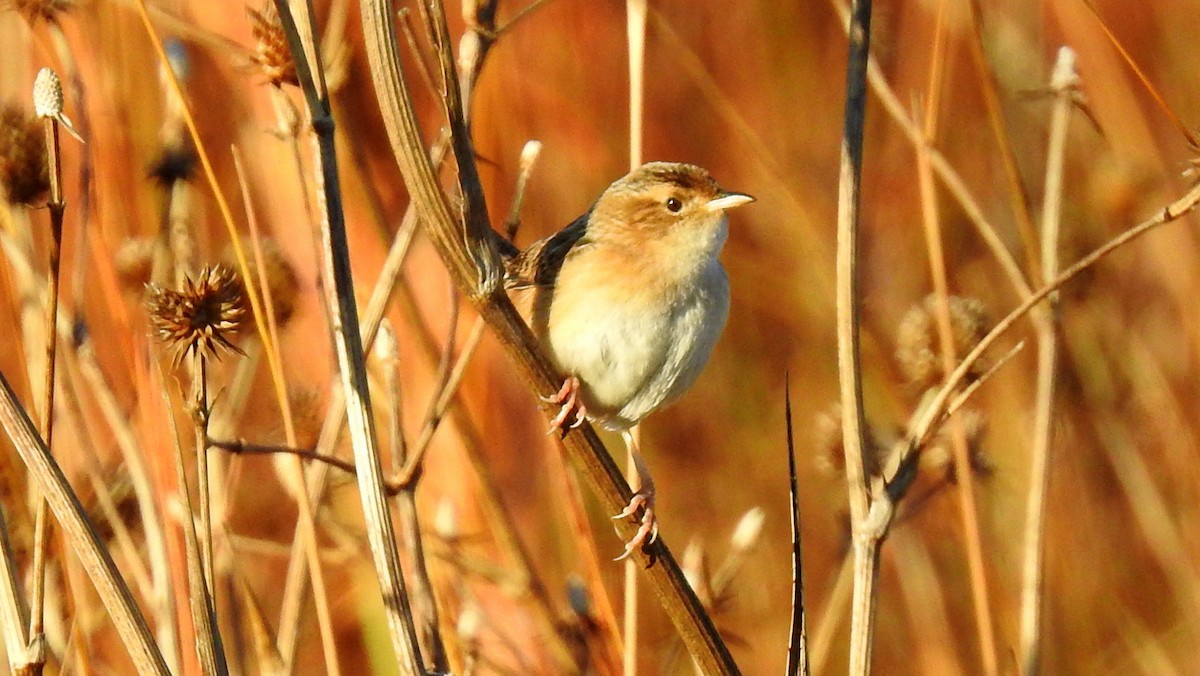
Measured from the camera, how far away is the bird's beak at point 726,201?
2400 millimetres

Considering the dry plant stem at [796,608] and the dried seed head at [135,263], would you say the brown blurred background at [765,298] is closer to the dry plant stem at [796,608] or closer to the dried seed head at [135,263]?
the dried seed head at [135,263]

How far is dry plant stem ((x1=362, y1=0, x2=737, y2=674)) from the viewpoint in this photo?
4.20ft

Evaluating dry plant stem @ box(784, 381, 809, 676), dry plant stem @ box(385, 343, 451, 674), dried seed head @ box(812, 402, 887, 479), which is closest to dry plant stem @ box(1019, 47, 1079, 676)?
dried seed head @ box(812, 402, 887, 479)

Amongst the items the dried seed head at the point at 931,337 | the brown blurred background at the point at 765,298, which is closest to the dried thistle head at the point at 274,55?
the brown blurred background at the point at 765,298

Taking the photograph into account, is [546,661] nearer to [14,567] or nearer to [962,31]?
[14,567]

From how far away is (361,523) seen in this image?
3.34m

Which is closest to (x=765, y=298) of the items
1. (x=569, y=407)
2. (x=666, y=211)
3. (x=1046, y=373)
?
(x=666, y=211)

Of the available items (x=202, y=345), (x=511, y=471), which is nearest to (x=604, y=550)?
(x=511, y=471)

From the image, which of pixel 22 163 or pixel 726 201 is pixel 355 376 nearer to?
pixel 22 163

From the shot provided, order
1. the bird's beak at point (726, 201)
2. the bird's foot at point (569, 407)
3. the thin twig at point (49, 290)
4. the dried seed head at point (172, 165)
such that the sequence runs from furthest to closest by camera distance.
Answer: the dried seed head at point (172, 165) < the bird's beak at point (726, 201) < the bird's foot at point (569, 407) < the thin twig at point (49, 290)

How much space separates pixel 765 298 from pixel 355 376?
319cm

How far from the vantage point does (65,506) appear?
1.43 m

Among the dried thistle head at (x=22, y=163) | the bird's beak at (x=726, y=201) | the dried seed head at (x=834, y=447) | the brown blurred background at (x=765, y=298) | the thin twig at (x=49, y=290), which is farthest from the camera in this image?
the brown blurred background at (x=765, y=298)

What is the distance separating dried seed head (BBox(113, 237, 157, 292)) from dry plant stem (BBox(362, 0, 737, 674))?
125 centimetres
